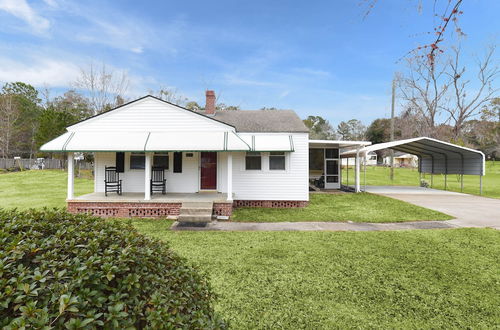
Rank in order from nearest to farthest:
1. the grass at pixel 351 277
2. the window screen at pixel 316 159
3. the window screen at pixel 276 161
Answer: the grass at pixel 351 277 < the window screen at pixel 276 161 < the window screen at pixel 316 159

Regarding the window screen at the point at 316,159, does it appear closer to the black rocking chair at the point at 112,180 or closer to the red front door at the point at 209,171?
the red front door at the point at 209,171

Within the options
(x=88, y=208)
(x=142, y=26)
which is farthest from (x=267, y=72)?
(x=88, y=208)

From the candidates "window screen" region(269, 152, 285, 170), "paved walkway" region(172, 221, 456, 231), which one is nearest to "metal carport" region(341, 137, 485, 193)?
"window screen" region(269, 152, 285, 170)

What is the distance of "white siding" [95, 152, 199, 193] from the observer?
1089 cm

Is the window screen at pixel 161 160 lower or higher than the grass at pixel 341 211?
higher

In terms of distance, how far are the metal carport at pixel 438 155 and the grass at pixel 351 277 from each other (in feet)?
26.6

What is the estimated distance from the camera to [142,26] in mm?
16625

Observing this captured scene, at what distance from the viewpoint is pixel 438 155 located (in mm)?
17641

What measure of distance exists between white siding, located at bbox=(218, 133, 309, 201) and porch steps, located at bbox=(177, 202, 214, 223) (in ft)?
7.48

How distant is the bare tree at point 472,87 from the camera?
25.1m

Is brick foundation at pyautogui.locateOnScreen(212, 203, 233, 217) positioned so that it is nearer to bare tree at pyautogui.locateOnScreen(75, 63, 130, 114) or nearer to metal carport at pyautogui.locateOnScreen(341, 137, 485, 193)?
metal carport at pyautogui.locateOnScreen(341, 137, 485, 193)

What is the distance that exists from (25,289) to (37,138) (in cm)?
3670

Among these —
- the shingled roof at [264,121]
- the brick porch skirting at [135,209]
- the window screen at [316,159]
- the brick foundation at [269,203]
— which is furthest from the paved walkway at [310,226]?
the window screen at [316,159]

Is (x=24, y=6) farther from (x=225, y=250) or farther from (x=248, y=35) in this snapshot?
(x=225, y=250)
